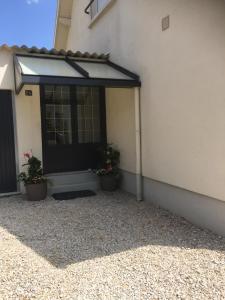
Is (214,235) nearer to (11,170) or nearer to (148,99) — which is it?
(148,99)

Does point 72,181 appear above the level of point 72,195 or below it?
above

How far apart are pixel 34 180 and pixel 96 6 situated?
816 centimetres

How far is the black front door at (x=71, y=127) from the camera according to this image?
1017 cm

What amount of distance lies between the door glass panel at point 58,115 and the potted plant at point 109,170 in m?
1.48

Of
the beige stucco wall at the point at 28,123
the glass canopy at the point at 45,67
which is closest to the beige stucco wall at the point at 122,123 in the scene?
the glass canopy at the point at 45,67

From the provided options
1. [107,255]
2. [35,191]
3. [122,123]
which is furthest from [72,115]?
[107,255]

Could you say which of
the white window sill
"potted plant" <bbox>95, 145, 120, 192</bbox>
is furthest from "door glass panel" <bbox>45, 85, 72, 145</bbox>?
the white window sill

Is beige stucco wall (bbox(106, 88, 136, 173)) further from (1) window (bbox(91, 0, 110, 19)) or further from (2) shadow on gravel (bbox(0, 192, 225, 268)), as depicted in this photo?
(1) window (bbox(91, 0, 110, 19))

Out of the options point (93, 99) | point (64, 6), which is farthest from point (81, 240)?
point (64, 6)

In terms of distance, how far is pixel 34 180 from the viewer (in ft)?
A: 30.2

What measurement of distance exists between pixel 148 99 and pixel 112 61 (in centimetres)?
291

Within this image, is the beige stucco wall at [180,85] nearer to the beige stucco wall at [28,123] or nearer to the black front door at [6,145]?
the beige stucco wall at [28,123]

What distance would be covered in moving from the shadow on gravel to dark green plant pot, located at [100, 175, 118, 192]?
100cm

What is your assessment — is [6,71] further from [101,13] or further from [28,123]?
[101,13]
